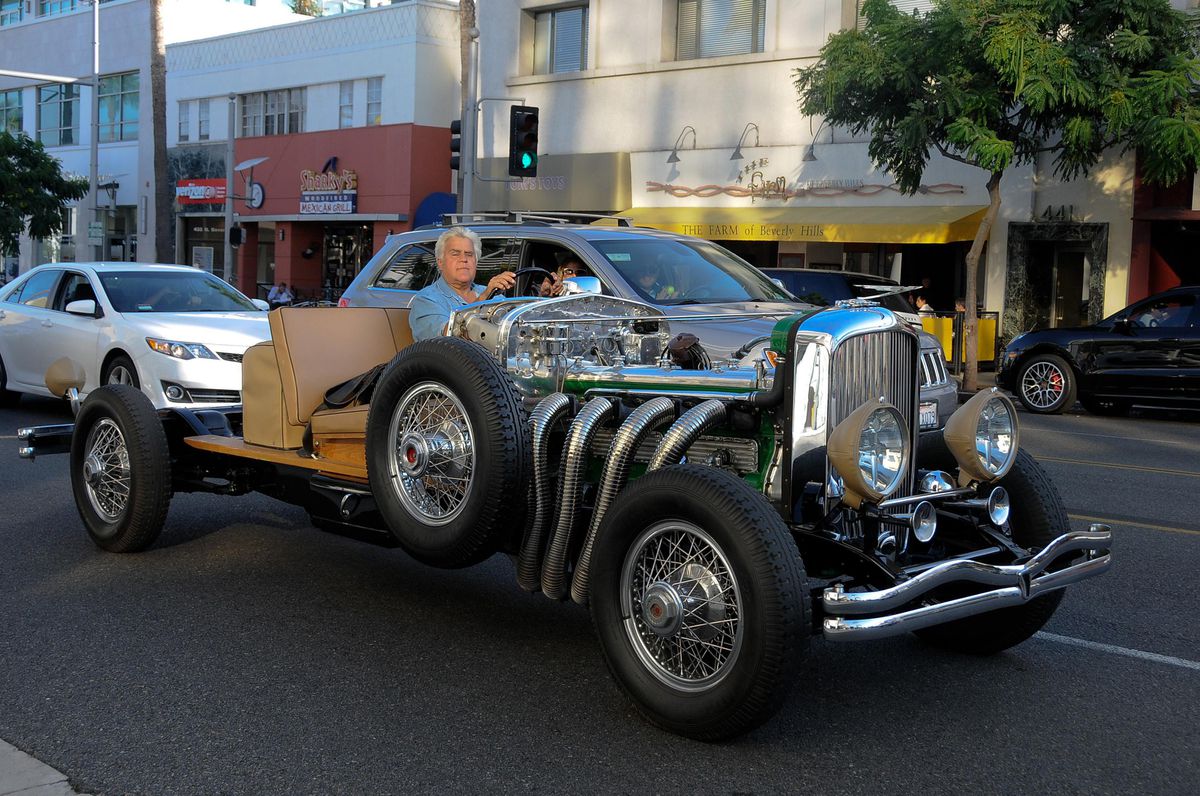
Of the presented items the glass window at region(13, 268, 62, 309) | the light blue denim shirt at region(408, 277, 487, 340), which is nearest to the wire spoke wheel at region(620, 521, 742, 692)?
the light blue denim shirt at region(408, 277, 487, 340)

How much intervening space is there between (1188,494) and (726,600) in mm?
6959

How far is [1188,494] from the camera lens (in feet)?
31.9

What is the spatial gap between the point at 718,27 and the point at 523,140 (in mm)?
10220

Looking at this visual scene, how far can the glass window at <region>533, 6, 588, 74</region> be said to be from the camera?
30.4 meters

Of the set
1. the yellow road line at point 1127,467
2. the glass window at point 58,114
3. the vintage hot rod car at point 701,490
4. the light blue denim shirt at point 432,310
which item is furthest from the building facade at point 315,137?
the vintage hot rod car at point 701,490

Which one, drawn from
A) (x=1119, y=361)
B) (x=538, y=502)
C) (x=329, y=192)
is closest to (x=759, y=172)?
(x=1119, y=361)

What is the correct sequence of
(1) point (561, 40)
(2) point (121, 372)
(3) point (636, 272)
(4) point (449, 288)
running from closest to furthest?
(4) point (449, 288), (3) point (636, 272), (2) point (121, 372), (1) point (561, 40)

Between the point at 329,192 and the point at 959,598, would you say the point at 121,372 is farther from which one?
the point at 329,192

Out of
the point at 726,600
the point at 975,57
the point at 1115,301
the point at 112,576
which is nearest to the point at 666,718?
the point at 726,600

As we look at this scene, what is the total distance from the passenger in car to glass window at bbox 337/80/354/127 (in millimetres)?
32132

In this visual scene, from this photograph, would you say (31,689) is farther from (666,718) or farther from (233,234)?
(233,234)

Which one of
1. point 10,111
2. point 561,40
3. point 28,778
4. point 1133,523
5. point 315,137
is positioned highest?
point 10,111

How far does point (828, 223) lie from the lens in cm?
2481

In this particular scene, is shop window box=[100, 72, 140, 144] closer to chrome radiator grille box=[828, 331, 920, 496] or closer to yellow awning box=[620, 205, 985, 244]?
yellow awning box=[620, 205, 985, 244]
